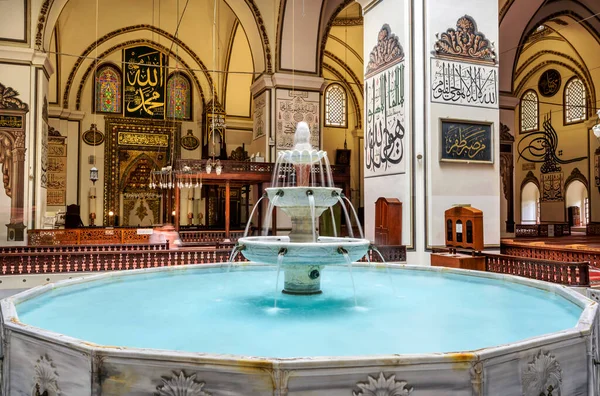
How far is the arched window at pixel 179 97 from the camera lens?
18.5 metres

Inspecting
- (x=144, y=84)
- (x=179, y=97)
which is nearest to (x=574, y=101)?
(x=179, y=97)

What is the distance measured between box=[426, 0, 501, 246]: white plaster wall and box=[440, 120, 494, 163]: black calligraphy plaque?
3.4 inches

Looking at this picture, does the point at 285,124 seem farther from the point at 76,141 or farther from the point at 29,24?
the point at 76,141

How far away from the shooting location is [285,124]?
1395 centimetres

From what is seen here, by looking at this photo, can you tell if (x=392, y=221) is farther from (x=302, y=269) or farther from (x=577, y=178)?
(x=577, y=178)

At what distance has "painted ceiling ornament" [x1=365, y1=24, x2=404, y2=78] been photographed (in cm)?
858

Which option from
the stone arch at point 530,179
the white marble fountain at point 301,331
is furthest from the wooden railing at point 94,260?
the stone arch at point 530,179

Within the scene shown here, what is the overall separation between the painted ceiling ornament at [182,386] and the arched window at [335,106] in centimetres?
1852

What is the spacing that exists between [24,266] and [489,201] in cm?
703

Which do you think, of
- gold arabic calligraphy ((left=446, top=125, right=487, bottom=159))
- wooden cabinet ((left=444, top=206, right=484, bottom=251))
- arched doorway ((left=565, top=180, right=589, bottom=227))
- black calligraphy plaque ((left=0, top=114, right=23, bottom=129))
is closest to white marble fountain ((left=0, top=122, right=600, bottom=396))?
wooden cabinet ((left=444, top=206, right=484, bottom=251))

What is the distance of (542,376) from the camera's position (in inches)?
78.8

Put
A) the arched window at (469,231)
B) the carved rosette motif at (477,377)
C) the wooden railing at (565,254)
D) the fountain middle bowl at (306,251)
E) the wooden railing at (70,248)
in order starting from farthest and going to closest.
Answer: the wooden railing at (70,248), the arched window at (469,231), the wooden railing at (565,254), the fountain middle bowl at (306,251), the carved rosette motif at (477,377)

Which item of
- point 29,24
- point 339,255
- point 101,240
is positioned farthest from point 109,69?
point 339,255

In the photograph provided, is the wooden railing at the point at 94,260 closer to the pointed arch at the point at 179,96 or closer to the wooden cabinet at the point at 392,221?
the wooden cabinet at the point at 392,221
